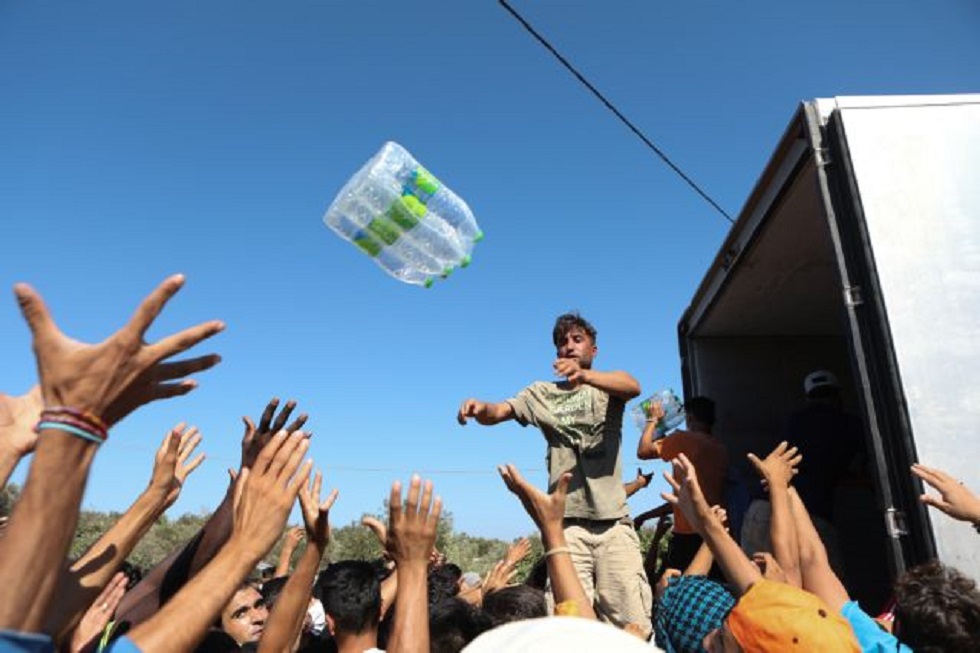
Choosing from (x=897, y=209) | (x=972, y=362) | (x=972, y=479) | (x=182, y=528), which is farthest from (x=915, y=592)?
(x=182, y=528)

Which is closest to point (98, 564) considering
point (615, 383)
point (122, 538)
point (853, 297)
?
point (122, 538)

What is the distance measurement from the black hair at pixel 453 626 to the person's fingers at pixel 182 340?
176cm

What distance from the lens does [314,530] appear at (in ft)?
7.12

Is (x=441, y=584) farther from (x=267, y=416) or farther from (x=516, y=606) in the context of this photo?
(x=267, y=416)

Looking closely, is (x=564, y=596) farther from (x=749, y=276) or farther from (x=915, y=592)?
(x=749, y=276)

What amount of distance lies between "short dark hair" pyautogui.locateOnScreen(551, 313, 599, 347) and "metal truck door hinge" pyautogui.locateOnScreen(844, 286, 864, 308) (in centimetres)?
148

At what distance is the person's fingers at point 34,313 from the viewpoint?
1.20 meters

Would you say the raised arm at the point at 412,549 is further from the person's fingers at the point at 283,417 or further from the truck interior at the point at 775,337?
the truck interior at the point at 775,337

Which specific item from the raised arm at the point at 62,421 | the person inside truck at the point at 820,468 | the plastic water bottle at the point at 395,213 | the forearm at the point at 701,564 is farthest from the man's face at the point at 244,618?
the raised arm at the point at 62,421

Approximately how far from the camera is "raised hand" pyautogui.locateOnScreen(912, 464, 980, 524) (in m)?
2.49

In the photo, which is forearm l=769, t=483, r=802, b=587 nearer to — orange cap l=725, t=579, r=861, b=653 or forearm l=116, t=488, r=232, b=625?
orange cap l=725, t=579, r=861, b=653

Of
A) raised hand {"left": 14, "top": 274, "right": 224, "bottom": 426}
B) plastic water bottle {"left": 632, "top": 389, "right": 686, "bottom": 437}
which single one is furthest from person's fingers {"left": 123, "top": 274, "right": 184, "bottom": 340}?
plastic water bottle {"left": 632, "top": 389, "right": 686, "bottom": 437}

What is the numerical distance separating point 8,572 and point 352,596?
1.78m

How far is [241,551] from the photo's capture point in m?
1.62
